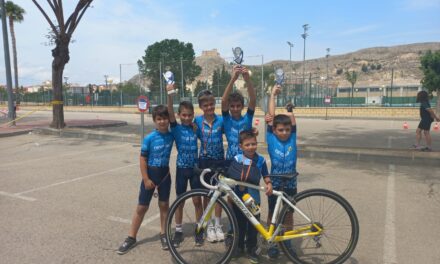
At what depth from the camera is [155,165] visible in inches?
152

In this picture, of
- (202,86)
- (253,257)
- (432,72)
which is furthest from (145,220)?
(432,72)

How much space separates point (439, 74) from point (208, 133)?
99.0ft

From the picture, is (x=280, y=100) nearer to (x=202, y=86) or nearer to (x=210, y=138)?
(x=202, y=86)

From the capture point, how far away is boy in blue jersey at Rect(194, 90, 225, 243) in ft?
12.8

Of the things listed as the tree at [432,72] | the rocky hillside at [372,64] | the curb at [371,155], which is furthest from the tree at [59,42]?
the rocky hillside at [372,64]

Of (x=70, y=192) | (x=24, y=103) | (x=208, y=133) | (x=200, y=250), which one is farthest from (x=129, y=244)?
(x=24, y=103)

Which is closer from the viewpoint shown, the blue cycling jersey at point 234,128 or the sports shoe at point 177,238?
the sports shoe at point 177,238

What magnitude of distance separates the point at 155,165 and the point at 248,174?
1047mm

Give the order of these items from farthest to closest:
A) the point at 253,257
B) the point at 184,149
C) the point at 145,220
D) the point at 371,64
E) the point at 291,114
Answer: the point at 371,64 → the point at 145,220 → the point at 184,149 → the point at 291,114 → the point at 253,257

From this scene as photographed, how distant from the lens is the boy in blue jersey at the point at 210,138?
3893 mm

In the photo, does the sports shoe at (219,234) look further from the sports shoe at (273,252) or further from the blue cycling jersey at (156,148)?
the blue cycling jersey at (156,148)

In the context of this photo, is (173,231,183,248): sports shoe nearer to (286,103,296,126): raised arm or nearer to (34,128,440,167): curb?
(286,103,296,126): raised arm

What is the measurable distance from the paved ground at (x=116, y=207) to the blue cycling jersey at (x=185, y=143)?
39.3 inches

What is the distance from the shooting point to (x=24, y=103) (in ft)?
168
